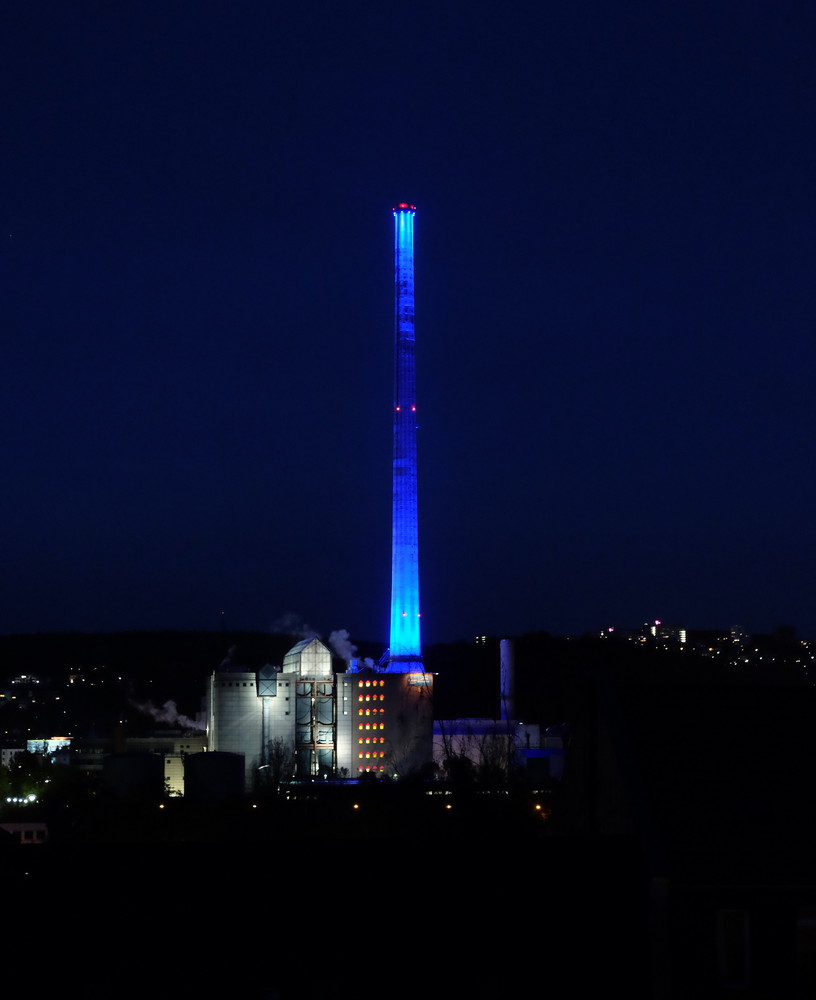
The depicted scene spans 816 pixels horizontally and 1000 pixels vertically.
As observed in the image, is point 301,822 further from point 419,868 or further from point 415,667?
point 415,667

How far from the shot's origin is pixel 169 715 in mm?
145750

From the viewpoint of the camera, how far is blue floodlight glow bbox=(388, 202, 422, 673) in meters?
102

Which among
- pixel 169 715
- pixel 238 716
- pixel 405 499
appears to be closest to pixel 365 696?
pixel 238 716

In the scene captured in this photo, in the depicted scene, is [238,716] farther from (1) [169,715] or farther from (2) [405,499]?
(1) [169,715]

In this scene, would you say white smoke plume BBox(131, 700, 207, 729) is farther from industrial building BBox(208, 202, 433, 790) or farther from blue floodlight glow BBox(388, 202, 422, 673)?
blue floodlight glow BBox(388, 202, 422, 673)

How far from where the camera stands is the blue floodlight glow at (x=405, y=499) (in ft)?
333

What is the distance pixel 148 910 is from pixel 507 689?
92.6 meters

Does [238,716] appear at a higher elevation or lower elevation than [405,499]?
lower

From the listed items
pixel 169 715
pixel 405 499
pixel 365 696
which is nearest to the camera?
pixel 365 696

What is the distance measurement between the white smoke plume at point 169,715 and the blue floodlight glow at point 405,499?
1390 inches

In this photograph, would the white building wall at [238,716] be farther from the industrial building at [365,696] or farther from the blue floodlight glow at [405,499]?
the blue floodlight glow at [405,499]

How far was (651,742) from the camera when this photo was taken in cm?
1577

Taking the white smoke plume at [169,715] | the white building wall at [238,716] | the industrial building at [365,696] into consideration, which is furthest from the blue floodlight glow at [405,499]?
the white smoke plume at [169,715]

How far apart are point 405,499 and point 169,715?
54349 mm
